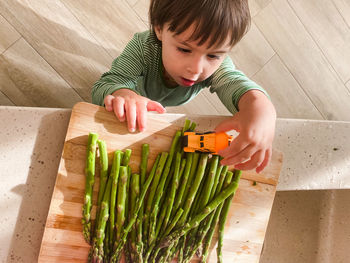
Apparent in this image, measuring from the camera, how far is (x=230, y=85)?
0.88 meters

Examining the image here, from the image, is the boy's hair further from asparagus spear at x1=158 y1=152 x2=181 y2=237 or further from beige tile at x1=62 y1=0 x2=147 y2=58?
beige tile at x1=62 y1=0 x2=147 y2=58

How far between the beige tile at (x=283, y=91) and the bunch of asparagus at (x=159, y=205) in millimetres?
873

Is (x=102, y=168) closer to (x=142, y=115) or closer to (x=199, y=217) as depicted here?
(x=142, y=115)

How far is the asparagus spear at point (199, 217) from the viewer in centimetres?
77

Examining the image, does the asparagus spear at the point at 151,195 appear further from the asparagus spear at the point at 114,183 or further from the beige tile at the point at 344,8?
the beige tile at the point at 344,8

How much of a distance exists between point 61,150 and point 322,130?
702mm

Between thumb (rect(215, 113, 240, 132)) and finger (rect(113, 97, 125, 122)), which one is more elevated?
finger (rect(113, 97, 125, 122))

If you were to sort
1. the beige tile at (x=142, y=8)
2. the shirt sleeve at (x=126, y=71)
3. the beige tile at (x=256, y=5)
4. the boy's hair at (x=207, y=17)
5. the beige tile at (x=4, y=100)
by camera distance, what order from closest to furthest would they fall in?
the boy's hair at (x=207, y=17)
the shirt sleeve at (x=126, y=71)
the beige tile at (x=4, y=100)
the beige tile at (x=142, y=8)
the beige tile at (x=256, y=5)

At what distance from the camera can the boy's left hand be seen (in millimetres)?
756

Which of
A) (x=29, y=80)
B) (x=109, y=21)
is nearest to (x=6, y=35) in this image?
(x=29, y=80)

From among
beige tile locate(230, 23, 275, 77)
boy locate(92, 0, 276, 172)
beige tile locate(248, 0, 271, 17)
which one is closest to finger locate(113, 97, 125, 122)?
boy locate(92, 0, 276, 172)

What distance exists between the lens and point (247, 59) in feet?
5.05

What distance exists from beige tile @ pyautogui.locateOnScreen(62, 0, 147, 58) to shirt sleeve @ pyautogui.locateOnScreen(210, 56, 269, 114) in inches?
24.5

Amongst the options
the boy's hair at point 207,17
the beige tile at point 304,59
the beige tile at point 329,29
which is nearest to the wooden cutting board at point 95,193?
the boy's hair at point 207,17
